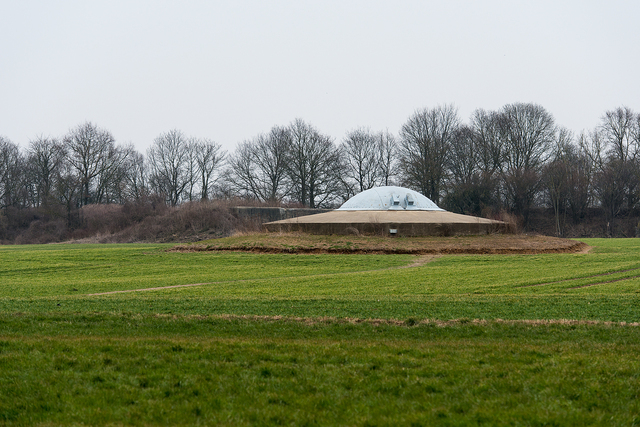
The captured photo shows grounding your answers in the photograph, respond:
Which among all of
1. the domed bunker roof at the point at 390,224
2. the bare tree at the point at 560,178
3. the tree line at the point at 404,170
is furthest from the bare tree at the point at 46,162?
the bare tree at the point at 560,178

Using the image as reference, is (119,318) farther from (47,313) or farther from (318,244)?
(318,244)

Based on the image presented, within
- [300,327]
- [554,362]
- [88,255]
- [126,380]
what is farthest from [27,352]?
[88,255]

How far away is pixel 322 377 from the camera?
19.5ft

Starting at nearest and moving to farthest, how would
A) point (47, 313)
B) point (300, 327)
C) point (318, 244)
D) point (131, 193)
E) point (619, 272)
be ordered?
point (300, 327) < point (47, 313) < point (619, 272) < point (318, 244) < point (131, 193)

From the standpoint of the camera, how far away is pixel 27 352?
23.0ft

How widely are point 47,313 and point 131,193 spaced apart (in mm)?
57465

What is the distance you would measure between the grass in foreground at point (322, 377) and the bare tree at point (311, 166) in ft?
185

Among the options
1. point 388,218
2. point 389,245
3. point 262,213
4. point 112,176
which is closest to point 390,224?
point 388,218

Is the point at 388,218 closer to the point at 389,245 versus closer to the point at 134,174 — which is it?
the point at 389,245

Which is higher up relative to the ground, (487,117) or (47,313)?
(487,117)

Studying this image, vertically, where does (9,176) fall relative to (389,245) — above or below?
above

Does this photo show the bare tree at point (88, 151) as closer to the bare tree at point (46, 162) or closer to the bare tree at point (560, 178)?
the bare tree at point (46, 162)

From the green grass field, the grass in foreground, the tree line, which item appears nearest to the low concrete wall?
the tree line

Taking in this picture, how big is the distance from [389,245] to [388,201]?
1274 cm
